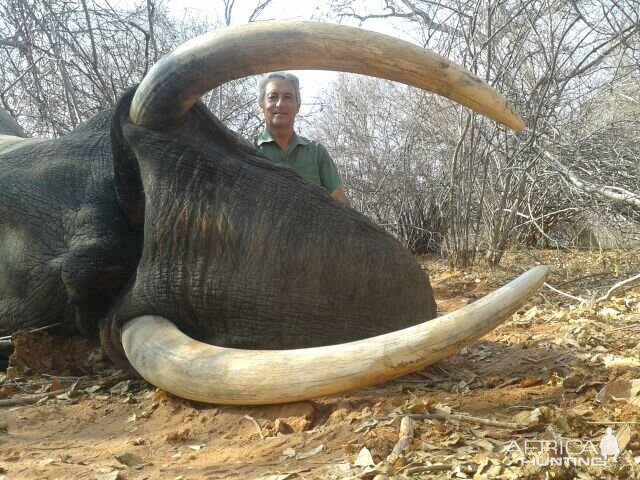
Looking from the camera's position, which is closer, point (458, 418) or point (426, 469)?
point (426, 469)

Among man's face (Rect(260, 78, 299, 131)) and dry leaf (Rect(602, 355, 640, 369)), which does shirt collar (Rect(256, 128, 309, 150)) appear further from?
dry leaf (Rect(602, 355, 640, 369))

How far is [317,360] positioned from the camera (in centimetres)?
229

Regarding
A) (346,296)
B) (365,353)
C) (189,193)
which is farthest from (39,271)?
(365,353)

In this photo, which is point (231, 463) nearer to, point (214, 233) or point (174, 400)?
point (174, 400)

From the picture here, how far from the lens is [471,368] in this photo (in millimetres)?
3318

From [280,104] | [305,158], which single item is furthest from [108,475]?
[305,158]

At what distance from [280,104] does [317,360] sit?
3.40 m

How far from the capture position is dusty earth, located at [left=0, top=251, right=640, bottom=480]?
6.77ft

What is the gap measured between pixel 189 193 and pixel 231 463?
1.19 m

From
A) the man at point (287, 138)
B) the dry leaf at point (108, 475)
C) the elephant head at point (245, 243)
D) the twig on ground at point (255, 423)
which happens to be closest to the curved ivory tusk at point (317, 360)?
the elephant head at point (245, 243)

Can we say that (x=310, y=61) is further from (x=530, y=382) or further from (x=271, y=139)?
(x=271, y=139)

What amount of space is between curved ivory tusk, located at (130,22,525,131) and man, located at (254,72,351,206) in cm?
238

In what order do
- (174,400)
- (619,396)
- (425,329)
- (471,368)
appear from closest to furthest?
1. (425,329)
2. (619,396)
3. (174,400)
4. (471,368)

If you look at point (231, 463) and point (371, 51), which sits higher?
point (371, 51)
